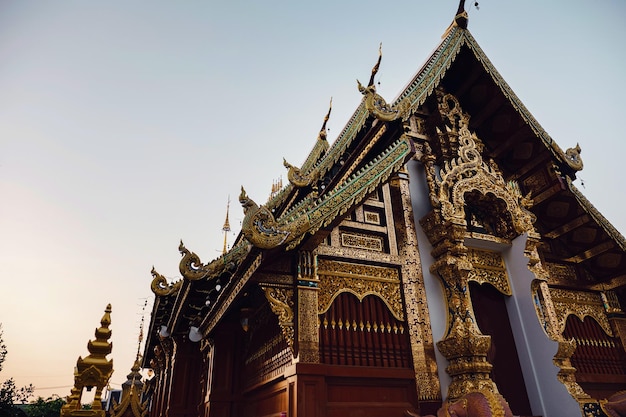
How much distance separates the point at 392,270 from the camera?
5.33m

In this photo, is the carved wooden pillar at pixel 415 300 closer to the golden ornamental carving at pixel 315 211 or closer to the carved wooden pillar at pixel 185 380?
the golden ornamental carving at pixel 315 211

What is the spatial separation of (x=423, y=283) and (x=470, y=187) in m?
1.72

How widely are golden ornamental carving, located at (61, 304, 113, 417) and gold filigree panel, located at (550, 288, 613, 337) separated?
259 inches

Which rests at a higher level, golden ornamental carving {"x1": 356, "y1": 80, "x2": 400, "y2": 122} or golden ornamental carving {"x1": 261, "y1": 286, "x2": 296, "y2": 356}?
golden ornamental carving {"x1": 356, "y1": 80, "x2": 400, "y2": 122}

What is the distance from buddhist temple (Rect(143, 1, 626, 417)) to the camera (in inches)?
174

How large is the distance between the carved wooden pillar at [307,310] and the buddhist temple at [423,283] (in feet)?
0.06

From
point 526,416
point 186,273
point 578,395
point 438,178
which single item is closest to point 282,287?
point 186,273

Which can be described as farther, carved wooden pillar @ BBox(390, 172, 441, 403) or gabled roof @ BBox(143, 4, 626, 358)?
gabled roof @ BBox(143, 4, 626, 358)

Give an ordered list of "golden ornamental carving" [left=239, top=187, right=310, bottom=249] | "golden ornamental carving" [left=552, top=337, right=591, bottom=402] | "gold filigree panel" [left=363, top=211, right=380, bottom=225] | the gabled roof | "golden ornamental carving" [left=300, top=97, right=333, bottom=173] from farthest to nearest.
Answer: "golden ornamental carving" [left=300, top=97, right=333, bottom=173]
the gabled roof
"gold filigree panel" [left=363, top=211, right=380, bottom=225]
"golden ornamental carving" [left=552, top=337, right=591, bottom=402]
"golden ornamental carving" [left=239, top=187, right=310, bottom=249]

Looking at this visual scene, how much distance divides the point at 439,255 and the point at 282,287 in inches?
94.2

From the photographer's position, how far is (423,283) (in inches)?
214

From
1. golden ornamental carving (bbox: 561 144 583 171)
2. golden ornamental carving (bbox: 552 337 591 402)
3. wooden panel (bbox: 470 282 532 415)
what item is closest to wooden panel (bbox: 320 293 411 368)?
wooden panel (bbox: 470 282 532 415)

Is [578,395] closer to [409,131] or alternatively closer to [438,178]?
[438,178]

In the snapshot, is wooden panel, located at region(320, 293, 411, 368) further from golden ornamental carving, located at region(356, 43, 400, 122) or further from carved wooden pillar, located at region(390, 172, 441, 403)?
golden ornamental carving, located at region(356, 43, 400, 122)
